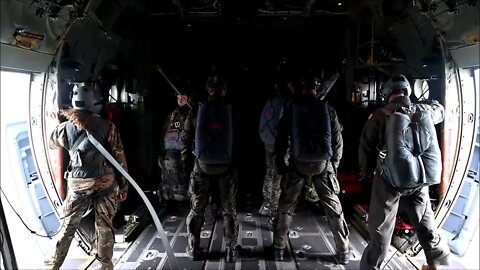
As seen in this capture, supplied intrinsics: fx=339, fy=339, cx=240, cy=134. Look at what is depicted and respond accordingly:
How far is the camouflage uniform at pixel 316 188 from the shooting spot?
105 centimetres

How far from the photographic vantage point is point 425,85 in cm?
100

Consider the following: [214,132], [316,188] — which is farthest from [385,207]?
[214,132]

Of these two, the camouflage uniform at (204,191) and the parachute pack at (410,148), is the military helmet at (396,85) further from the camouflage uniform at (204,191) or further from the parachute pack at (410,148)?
the camouflage uniform at (204,191)

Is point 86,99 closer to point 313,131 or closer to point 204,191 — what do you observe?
point 204,191

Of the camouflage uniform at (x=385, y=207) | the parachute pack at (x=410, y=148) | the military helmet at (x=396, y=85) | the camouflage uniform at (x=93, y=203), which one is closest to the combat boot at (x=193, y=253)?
the camouflage uniform at (x=93, y=203)

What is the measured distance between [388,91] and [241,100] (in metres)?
0.44

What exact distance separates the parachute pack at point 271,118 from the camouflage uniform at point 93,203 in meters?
0.45

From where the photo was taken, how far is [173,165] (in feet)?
3.59

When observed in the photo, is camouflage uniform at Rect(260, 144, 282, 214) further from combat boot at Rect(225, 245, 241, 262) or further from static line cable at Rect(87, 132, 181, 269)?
static line cable at Rect(87, 132, 181, 269)

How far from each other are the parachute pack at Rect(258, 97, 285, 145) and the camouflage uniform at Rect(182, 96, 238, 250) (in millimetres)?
147

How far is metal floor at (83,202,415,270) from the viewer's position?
1.14 meters

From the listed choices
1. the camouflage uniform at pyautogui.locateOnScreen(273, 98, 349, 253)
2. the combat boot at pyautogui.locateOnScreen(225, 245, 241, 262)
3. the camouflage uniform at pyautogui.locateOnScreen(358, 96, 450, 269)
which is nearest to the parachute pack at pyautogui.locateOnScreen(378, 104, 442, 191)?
the camouflage uniform at pyautogui.locateOnScreen(358, 96, 450, 269)

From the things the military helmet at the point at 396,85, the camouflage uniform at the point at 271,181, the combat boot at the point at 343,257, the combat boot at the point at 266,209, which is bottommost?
the combat boot at the point at 343,257

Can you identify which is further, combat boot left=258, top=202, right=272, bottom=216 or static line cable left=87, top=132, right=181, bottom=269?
combat boot left=258, top=202, right=272, bottom=216
